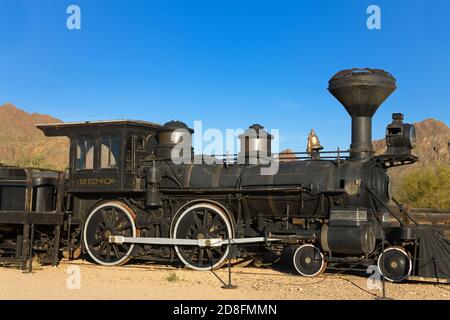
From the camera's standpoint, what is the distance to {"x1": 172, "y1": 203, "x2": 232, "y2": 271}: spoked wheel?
11.4 m

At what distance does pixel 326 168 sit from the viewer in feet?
36.1

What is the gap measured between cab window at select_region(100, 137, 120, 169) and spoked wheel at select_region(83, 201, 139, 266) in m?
0.88

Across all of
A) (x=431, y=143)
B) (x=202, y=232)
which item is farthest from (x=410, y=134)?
(x=431, y=143)

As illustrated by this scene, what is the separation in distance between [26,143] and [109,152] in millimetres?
60094

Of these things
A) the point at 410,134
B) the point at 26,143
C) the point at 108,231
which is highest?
the point at 26,143

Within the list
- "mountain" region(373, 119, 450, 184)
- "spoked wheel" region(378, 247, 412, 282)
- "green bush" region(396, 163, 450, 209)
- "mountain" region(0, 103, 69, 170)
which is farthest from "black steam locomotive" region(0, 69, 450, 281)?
"mountain" region(373, 119, 450, 184)

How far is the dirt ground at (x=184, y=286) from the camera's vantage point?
833 centimetres

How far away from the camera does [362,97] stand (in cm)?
1093

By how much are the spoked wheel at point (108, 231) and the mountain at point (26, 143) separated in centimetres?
1665

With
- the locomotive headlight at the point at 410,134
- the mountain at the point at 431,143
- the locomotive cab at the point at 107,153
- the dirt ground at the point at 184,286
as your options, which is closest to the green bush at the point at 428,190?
the locomotive headlight at the point at 410,134

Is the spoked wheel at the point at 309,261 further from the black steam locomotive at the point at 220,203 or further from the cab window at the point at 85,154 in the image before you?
the cab window at the point at 85,154

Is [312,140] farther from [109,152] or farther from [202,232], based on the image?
[109,152]
